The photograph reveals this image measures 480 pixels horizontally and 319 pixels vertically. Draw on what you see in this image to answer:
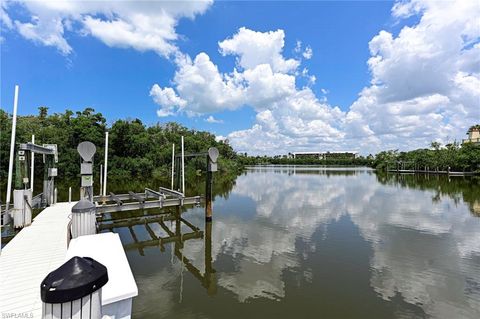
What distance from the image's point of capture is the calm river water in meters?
5.38

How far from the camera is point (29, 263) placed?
17.4 feet

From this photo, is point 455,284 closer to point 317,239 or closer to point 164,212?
point 317,239

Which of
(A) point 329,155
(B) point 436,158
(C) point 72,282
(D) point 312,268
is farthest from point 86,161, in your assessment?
(A) point 329,155

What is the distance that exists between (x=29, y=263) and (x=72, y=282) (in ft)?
14.1

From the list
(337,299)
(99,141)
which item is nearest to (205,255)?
(337,299)

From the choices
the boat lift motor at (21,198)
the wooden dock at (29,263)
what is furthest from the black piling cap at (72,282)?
the boat lift motor at (21,198)

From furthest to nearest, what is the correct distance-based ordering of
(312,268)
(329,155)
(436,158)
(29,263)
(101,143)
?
(329,155) → (436,158) → (101,143) → (312,268) → (29,263)

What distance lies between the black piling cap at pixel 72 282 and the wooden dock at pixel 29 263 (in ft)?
6.94

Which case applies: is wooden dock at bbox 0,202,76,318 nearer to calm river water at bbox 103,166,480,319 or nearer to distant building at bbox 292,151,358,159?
calm river water at bbox 103,166,480,319

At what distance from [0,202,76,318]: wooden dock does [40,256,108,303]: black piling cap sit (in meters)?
2.12

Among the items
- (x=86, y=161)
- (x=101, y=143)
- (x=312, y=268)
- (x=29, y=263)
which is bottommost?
(x=312, y=268)

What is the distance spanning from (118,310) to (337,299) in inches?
174

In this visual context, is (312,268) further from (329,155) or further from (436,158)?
(329,155)

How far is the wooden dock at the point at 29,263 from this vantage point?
12.6 ft
